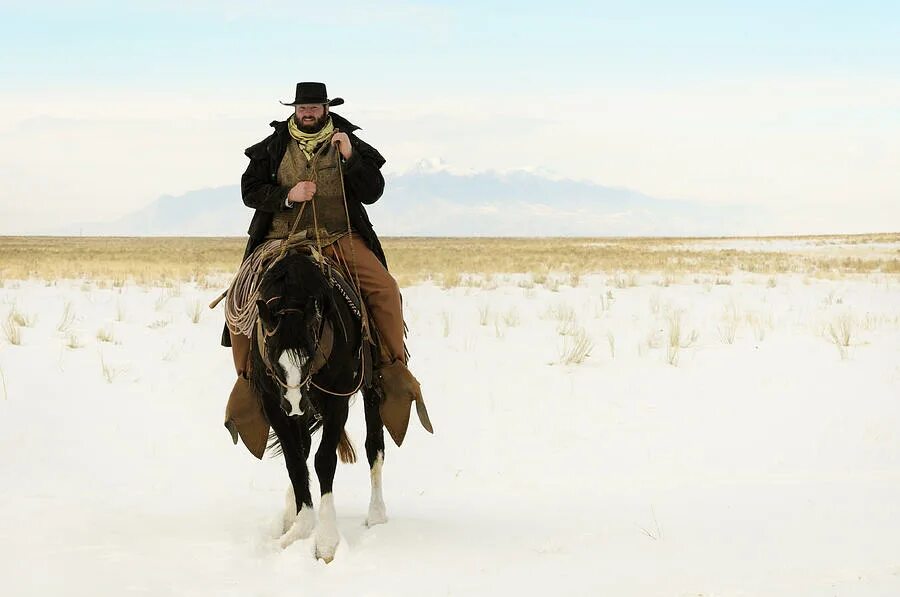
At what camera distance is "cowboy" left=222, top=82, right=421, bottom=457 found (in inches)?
223

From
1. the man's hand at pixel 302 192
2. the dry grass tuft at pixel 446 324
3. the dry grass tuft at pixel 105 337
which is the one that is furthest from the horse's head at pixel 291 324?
the dry grass tuft at pixel 446 324

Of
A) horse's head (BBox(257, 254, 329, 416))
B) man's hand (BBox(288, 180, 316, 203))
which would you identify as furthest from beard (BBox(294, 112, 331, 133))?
horse's head (BBox(257, 254, 329, 416))

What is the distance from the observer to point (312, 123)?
5750 mm

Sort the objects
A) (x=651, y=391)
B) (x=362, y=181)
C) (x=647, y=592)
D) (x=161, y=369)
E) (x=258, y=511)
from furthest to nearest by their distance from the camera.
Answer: (x=161, y=369) < (x=651, y=391) < (x=258, y=511) < (x=362, y=181) < (x=647, y=592)

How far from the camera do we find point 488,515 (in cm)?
643

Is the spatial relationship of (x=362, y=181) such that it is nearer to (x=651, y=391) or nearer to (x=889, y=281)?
(x=651, y=391)

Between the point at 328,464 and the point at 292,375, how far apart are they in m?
0.98

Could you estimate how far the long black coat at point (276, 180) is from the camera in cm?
573

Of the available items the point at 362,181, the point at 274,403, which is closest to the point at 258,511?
A: the point at 274,403

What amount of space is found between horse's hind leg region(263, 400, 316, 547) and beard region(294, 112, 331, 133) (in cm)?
165

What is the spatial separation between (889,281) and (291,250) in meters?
22.5

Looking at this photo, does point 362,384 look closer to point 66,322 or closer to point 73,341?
point 73,341

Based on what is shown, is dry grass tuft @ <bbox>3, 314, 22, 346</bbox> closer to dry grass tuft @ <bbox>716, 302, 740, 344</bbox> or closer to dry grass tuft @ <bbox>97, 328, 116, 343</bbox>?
dry grass tuft @ <bbox>97, 328, 116, 343</bbox>

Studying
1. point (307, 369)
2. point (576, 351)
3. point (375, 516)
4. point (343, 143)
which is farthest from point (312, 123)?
point (576, 351)
